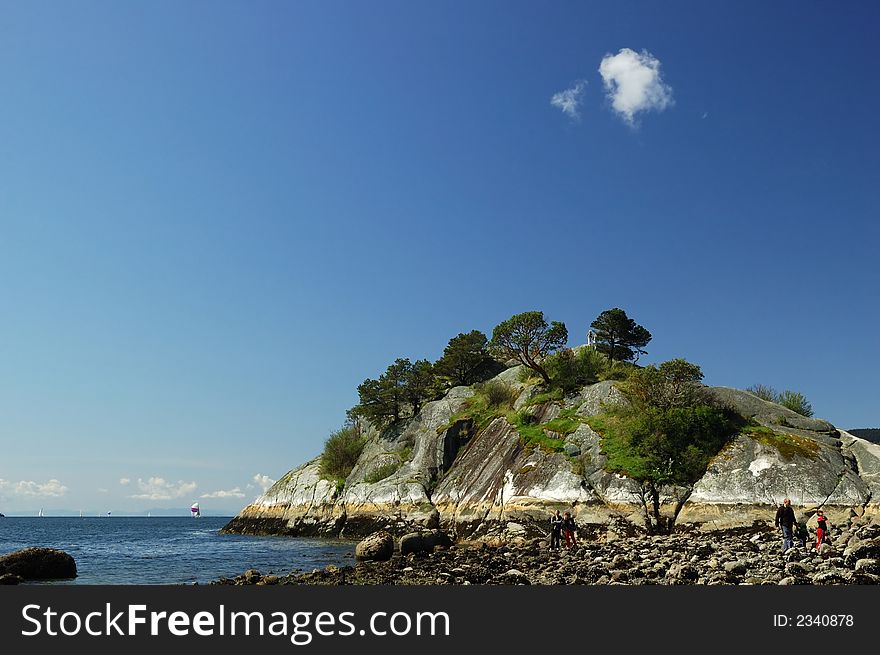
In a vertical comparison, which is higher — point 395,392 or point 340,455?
point 395,392

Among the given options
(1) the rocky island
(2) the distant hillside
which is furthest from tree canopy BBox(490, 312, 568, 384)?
(2) the distant hillside

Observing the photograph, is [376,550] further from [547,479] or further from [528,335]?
[528,335]

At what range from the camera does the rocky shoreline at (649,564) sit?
19.2m

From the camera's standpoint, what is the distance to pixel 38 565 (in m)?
30.2

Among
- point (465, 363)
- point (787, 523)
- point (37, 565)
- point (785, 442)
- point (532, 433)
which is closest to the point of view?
point (787, 523)

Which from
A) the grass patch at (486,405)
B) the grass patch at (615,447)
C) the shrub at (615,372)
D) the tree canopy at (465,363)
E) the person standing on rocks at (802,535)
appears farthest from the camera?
the tree canopy at (465,363)

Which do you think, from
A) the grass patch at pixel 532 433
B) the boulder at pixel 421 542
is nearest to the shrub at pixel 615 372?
the grass patch at pixel 532 433

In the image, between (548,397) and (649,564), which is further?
(548,397)

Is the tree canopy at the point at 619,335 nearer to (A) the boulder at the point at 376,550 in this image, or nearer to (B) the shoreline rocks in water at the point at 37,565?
(A) the boulder at the point at 376,550

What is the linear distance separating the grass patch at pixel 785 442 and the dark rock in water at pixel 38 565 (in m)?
43.9

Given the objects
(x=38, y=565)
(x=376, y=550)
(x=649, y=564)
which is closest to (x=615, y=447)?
(x=376, y=550)

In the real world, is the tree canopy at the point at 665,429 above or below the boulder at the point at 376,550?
above

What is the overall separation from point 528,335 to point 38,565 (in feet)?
154

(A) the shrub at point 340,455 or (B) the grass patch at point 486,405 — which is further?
(A) the shrub at point 340,455
